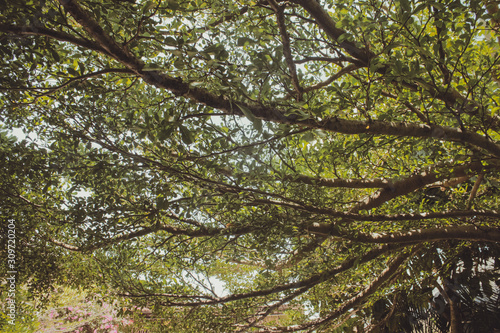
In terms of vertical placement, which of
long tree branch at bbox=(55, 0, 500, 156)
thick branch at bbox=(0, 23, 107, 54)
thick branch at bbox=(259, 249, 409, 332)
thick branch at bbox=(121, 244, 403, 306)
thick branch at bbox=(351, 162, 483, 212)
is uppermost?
thick branch at bbox=(0, 23, 107, 54)

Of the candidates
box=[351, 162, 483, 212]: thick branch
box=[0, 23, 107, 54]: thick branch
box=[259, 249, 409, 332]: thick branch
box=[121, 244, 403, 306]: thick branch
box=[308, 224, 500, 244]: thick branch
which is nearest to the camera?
box=[0, 23, 107, 54]: thick branch

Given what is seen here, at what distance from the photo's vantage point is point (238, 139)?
2.69 metres

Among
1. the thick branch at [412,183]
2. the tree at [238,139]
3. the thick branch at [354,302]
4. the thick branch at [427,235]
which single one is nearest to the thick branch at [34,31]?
the tree at [238,139]

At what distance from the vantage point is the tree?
176 cm

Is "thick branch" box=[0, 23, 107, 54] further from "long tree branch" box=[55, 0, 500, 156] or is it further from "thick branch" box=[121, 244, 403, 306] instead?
"thick branch" box=[121, 244, 403, 306]

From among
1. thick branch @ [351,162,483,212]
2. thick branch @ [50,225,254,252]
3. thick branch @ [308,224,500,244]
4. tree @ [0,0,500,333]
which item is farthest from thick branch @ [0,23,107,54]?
thick branch @ [351,162,483,212]

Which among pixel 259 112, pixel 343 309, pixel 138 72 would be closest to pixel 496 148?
pixel 259 112

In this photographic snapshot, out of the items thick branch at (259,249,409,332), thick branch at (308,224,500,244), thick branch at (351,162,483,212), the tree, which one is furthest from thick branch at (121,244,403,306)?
thick branch at (259,249,409,332)

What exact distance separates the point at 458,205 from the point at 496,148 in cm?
238

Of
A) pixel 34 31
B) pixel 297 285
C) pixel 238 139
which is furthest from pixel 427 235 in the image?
pixel 34 31

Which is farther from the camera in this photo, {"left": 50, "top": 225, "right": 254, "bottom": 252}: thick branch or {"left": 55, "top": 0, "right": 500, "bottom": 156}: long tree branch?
{"left": 50, "top": 225, "right": 254, "bottom": 252}: thick branch

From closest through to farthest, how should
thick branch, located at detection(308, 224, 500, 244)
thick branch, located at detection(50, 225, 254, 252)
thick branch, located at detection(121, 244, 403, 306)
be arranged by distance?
thick branch, located at detection(50, 225, 254, 252), thick branch, located at detection(308, 224, 500, 244), thick branch, located at detection(121, 244, 403, 306)

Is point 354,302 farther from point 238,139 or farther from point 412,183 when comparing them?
point 238,139

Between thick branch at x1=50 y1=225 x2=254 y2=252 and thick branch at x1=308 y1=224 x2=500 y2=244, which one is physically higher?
thick branch at x1=50 y1=225 x2=254 y2=252
